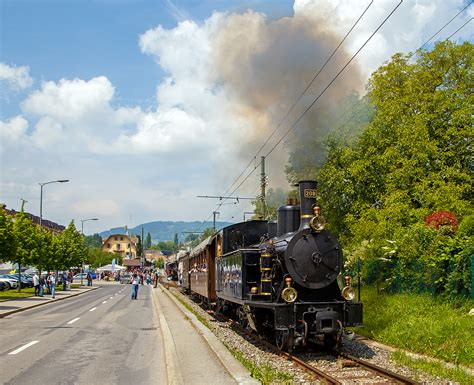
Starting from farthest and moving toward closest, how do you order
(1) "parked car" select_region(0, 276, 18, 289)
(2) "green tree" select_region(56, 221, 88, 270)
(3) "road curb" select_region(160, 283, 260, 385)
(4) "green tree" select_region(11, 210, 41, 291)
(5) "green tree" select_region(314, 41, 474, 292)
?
(2) "green tree" select_region(56, 221, 88, 270) < (1) "parked car" select_region(0, 276, 18, 289) < (4) "green tree" select_region(11, 210, 41, 291) < (5) "green tree" select_region(314, 41, 474, 292) < (3) "road curb" select_region(160, 283, 260, 385)

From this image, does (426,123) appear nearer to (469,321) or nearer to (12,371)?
(469,321)

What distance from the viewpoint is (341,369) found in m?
9.08

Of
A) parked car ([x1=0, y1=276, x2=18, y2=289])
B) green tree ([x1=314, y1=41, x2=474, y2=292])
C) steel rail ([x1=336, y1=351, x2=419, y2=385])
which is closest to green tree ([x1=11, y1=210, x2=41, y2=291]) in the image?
parked car ([x1=0, y1=276, x2=18, y2=289])

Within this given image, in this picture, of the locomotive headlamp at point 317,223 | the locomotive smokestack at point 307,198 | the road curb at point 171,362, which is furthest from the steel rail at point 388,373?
the road curb at point 171,362

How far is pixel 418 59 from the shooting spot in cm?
2677

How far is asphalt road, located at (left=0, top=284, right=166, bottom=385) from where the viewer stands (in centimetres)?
868

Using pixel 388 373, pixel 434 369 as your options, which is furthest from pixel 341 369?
pixel 434 369

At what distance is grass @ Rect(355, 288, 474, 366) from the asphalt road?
522cm

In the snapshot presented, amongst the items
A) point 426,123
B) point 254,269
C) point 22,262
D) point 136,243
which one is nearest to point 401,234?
point 254,269

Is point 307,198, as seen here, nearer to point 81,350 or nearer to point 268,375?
point 268,375

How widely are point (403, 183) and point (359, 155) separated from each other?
343 centimetres

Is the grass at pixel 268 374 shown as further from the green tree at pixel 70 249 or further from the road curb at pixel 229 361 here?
the green tree at pixel 70 249

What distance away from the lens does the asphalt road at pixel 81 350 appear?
868 cm

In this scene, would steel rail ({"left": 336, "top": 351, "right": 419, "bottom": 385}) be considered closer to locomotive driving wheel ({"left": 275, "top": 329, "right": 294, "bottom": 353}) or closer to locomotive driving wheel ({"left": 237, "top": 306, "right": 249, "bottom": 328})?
locomotive driving wheel ({"left": 275, "top": 329, "right": 294, "bottom": 353})
